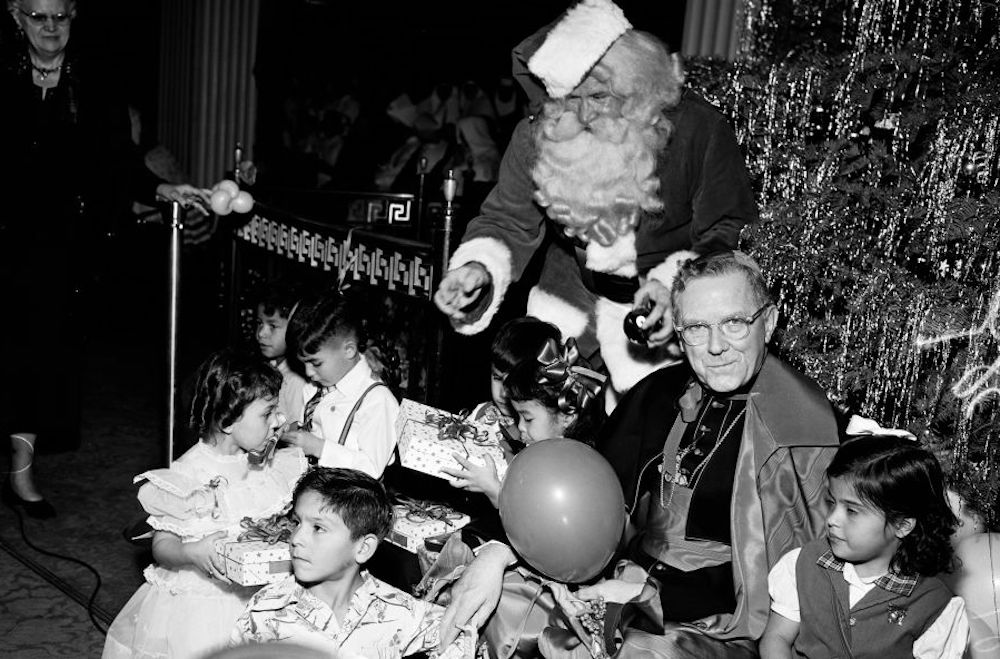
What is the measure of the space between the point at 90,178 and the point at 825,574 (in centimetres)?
336

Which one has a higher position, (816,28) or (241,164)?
(816,28)

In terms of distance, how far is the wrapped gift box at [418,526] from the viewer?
3.16 metres

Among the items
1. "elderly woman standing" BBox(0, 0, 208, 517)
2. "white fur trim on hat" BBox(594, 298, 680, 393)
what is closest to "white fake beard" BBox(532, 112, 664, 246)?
"white fur trim on hat" BBox(594, 298, 680, 393)

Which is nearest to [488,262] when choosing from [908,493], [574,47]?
[574,47]

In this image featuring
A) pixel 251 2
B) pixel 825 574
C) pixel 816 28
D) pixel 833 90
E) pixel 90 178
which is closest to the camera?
pixel 825 574

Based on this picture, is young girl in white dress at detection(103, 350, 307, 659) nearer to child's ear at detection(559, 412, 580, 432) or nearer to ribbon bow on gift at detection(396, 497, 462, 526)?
ribbon bow on gift at detection(396, 497, 462, 526)

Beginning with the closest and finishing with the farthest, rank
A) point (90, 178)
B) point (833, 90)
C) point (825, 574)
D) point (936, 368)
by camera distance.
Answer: point (825, 574) < point (936, 368) < point (833, 90) < point (90, 178)

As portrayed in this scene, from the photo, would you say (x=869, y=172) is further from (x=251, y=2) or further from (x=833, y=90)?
(x=251, y=2)

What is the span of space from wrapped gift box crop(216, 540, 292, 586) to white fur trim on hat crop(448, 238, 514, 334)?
1.07 m

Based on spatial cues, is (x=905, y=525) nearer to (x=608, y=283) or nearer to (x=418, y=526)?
(x=608, y=283)

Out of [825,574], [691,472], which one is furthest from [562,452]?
[825,574]

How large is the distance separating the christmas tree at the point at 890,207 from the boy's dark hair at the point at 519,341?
28.4 inches

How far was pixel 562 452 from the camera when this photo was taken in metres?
2.51

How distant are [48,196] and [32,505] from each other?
4.44 feet
